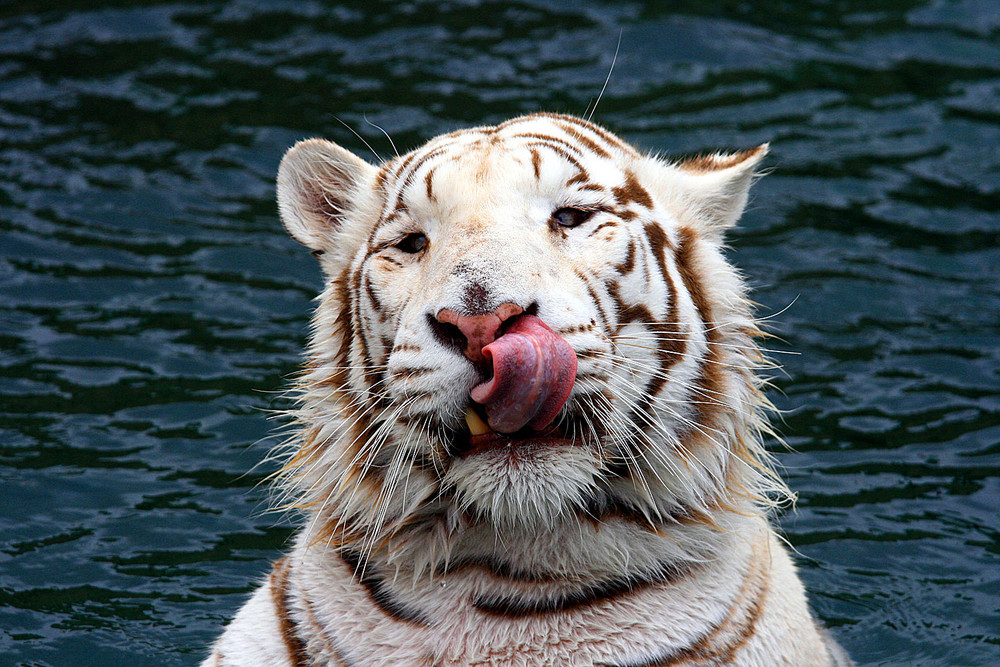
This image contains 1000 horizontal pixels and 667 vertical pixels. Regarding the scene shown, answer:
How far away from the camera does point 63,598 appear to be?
5059 millimetres

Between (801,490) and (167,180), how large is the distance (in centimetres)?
521

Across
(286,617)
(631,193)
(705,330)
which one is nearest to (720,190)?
(631,193)

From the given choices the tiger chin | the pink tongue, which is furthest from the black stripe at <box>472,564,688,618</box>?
the pink tongue

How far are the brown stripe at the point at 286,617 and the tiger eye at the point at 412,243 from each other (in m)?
1.08

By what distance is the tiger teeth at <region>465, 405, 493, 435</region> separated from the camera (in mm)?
2971

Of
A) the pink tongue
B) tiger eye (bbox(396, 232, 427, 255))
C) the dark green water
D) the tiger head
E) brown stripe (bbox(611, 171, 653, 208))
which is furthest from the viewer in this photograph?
the dark green water

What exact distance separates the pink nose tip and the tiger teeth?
0.15 m

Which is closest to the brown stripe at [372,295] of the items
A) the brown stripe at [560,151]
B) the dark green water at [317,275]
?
the brown stripe at [560,151]

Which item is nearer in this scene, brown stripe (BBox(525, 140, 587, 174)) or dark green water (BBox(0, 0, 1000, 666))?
brown stripe (BBox(525, 140, 587, 174))

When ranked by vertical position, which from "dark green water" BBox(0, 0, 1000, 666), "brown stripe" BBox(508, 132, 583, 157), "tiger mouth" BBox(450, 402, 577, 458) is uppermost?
"brown stripe" BBox(508, 132, 583, 157)

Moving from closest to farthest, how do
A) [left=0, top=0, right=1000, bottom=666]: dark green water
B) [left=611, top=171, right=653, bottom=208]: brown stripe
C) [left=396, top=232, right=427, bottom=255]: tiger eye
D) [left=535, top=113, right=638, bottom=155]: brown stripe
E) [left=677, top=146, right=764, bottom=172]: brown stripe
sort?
[left=396, top=232, right=427, bottom=255]: tiger eye → [left=611, top=171, right=653, bottom=208]: brown stripe → [left=535, top=113, right=638, bottom=155]: brown stripe → [left=677, top=146, right=764, bottom=172]: brown stripe → [left=0, top=0, right=1000, bottom=666]: dark green water

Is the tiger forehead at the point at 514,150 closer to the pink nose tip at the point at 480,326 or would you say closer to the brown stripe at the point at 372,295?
the brown stripe at the point at 372,295

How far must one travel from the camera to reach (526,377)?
2.77 meters

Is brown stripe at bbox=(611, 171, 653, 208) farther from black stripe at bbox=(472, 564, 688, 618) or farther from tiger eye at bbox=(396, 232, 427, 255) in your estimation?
black stripe at bbox=(472, 564, 688, 618)
